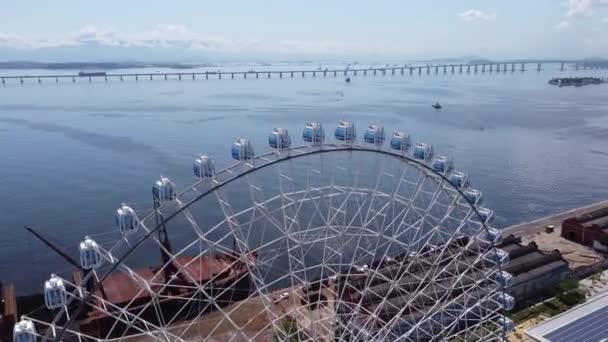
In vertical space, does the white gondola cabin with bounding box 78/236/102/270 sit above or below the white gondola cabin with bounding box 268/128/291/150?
below

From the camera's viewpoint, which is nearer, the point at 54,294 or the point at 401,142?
the point at 54,294

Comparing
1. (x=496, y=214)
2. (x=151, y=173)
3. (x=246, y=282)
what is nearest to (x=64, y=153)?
(x=151, y=173)

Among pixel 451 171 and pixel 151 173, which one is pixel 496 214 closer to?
pixel 451 171

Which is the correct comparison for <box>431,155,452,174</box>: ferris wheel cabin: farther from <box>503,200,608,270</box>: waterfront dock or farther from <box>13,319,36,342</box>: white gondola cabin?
<box>503,200,608,270</box>: waterfront dock

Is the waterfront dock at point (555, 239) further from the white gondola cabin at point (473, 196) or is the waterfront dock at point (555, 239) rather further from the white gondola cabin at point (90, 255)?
the white gondola cabin at point (90, 255)

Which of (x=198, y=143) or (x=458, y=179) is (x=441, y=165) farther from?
(x=198, y=143)

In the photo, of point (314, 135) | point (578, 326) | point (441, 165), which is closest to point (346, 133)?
point (314, 135)

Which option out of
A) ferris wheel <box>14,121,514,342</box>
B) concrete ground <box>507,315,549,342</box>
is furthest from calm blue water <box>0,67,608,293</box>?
concrete ground <box>507,315,549,342</box>
